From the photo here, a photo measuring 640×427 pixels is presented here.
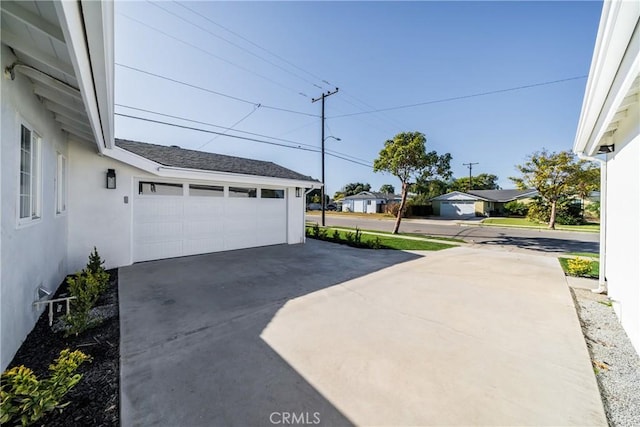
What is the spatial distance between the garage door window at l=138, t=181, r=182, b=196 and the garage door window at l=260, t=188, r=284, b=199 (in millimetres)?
2949

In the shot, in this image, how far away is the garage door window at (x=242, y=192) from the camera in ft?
29.2

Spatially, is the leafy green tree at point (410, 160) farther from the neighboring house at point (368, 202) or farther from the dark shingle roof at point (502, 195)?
the neighboring house at point (368, 202)

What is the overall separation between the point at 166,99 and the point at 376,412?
1131 centimetres

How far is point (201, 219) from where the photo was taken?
8.16 metres

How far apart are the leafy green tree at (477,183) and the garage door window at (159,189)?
161 ft

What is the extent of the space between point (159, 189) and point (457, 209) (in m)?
34.7

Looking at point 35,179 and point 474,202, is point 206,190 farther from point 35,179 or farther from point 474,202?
point 474,202

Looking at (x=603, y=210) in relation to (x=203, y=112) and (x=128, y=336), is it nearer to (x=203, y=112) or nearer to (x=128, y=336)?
(x=128, y=336)

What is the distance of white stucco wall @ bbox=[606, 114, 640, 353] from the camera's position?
318cm

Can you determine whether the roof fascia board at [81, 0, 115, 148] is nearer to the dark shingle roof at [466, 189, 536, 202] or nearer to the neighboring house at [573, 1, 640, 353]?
the neighboring house at [573, 1, 640, 353]

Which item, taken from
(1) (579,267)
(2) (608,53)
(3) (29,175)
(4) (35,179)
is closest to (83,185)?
(4) (35,179)

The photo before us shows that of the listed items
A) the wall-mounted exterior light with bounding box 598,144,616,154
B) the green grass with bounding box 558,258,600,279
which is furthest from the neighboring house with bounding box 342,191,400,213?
the wall-mounted exterior light with bounding box 598,144,616,154

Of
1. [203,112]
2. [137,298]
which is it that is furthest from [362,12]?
[137,298]

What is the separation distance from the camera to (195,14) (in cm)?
770
